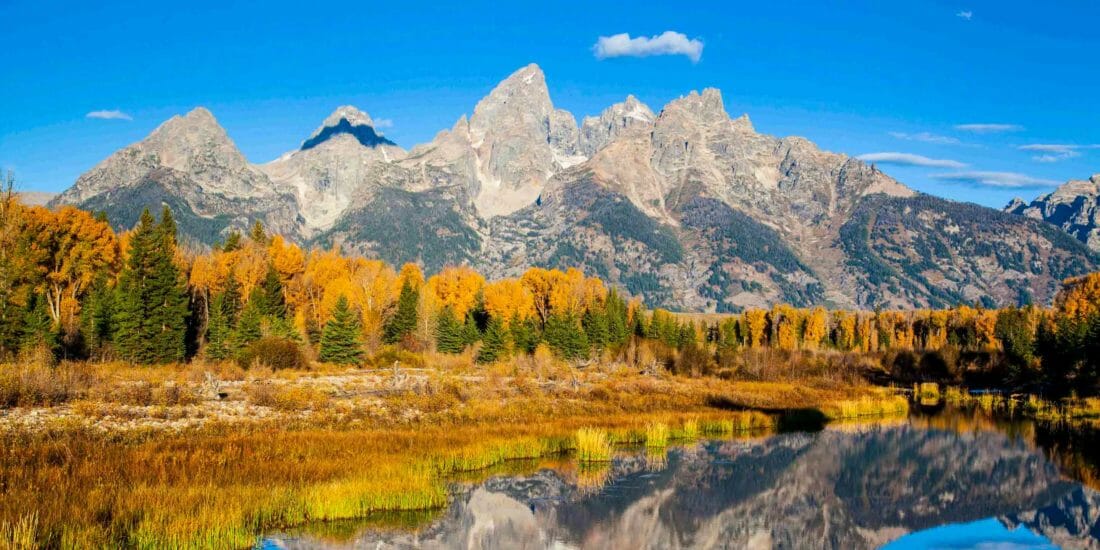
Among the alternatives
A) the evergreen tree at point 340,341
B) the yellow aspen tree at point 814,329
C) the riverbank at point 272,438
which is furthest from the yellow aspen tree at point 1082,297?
the evergreen tree at point 340,341

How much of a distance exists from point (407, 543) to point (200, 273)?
242ft

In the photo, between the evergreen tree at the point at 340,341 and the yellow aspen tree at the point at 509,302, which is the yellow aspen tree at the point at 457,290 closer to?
the yellow aspen tree at the point at 509,302

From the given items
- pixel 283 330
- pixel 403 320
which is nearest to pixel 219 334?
pixel 283 330

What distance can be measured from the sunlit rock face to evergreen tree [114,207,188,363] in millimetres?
43194

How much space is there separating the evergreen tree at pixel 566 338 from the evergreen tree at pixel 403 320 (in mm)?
17244

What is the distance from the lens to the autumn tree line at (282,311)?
5962cm

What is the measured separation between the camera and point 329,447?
27359mm

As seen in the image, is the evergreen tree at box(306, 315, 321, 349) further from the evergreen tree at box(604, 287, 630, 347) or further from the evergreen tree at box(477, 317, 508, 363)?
the evergreen tree at box(604, 287, 630, 347)

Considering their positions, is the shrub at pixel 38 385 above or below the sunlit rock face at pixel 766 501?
above

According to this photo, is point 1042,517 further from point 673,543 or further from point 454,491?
point 454,491

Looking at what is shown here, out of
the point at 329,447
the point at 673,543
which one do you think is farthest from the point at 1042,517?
the point at 329,447

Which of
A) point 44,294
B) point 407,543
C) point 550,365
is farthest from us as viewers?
point 550,365

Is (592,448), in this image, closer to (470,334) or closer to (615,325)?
(470,334)

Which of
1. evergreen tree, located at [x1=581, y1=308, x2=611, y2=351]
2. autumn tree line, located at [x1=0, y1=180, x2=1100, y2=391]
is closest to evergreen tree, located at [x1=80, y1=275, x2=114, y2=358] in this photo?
autumn tree line, located at [x1=0, y1=180, x2=1100, y2=391]
